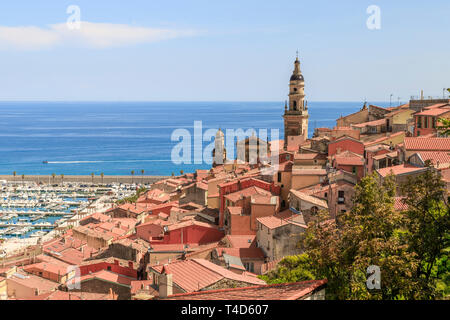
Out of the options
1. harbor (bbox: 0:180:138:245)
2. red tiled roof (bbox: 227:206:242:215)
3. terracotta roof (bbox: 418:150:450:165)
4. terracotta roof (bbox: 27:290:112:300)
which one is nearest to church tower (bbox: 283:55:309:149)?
red tiled roof (bbox: 227:206:242:215)

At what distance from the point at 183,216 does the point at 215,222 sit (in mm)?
3435

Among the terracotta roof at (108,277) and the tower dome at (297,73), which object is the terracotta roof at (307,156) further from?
the tower dome at (297,73)

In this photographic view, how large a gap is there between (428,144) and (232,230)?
10.5 metres

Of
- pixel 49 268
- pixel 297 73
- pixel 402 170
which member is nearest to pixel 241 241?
pixel 402 170

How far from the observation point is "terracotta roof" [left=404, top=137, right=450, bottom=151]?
78.4 ft

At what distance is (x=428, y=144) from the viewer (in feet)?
79.4

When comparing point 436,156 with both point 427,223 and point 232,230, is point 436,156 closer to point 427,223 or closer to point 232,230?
point 232,230

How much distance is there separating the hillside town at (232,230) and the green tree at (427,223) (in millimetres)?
5228

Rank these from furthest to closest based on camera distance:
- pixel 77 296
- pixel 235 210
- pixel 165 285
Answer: pixel 235 210 < pixel 77 296 < pixel 165 285

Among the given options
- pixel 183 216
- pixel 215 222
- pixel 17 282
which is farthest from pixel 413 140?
pixel 17 282

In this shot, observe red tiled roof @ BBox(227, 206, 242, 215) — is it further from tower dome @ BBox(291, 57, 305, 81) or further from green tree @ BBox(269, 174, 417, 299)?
tower dome @ BBox(291, 57, 305, 81)

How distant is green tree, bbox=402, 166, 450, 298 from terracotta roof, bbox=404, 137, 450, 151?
13.8 meters

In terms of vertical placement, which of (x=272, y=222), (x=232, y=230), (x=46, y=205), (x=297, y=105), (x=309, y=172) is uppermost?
(x=297, y=105)
